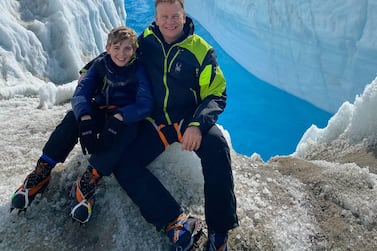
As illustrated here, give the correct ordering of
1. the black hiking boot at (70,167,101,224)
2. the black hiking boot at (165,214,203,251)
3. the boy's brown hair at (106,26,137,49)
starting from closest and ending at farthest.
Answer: the black hiking boot at (165,214,203,251), the black hiking boot at (70,167,101,224), the boy's brown hair at (106,26,137,49)

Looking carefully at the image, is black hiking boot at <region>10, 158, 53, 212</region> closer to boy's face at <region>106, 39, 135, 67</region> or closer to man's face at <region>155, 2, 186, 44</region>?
boy's face at <region>106, 39, 135, 67</region>

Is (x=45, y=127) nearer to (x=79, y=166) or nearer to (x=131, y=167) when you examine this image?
(x=79, y=166)

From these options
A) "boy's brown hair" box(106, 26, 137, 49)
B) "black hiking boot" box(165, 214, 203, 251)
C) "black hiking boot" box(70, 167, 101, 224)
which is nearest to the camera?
"black hiking boot" box(165, 214, 203, 251)

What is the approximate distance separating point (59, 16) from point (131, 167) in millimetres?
4163

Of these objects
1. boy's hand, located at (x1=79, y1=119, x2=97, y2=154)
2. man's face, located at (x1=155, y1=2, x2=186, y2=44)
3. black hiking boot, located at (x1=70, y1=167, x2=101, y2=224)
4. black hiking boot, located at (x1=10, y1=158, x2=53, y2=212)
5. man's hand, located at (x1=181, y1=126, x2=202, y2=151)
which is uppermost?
man's face, located at (x1=155, y1=2, x2=186, y2=44)

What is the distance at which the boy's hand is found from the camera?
2.31 meters

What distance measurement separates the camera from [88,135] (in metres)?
2.32

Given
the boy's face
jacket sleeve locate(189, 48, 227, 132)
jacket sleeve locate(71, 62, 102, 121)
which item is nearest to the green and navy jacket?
jacket sleeve locate(189, 48, 227, 132)

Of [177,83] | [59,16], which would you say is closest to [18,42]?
[59,16]

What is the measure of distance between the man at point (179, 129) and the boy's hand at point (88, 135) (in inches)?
4.5

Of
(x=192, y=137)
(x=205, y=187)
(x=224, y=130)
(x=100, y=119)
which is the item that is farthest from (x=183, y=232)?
(x=224, y=130)

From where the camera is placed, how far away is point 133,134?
246 cm

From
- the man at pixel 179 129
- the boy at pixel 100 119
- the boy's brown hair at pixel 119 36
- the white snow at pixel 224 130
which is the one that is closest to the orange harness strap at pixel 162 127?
the man at pixel 179 129

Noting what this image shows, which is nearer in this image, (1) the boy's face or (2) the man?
(2) the man
